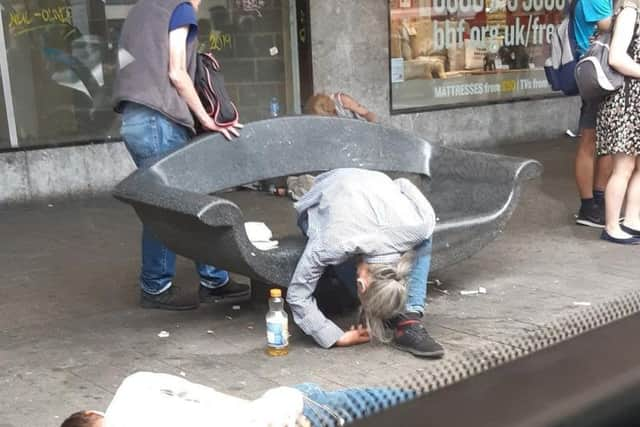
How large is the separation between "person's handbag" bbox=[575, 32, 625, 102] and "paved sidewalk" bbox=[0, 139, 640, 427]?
38.9 inches

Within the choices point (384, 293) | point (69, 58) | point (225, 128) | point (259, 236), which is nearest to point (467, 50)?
point (69, 58)

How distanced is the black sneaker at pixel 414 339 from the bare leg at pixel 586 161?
2693 millimetres

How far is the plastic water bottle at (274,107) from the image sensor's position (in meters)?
8.90

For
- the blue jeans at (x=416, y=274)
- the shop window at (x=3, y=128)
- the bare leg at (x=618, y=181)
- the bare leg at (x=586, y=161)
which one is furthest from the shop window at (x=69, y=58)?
the blue jeans at (x=416, y=274)

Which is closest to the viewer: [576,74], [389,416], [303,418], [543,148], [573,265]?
[389,416]

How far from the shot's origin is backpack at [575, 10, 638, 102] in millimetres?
5793

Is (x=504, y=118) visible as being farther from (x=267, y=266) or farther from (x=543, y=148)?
(x=267, y=266)

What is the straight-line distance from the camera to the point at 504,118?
10.6 meters

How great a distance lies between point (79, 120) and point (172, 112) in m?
3.92

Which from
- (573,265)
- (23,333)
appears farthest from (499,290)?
(23,333)

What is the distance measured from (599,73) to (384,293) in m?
2.87

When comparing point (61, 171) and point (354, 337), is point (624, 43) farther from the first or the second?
point (61, 171)

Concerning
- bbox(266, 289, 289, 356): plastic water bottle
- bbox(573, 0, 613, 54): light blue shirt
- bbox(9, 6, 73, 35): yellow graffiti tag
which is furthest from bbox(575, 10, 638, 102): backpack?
bbox(9, 6, 73, 35): yellow graffiti tag

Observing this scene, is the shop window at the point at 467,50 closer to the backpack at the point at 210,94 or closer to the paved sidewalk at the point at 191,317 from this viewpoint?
the paved sidewalk at the point at 191,317
